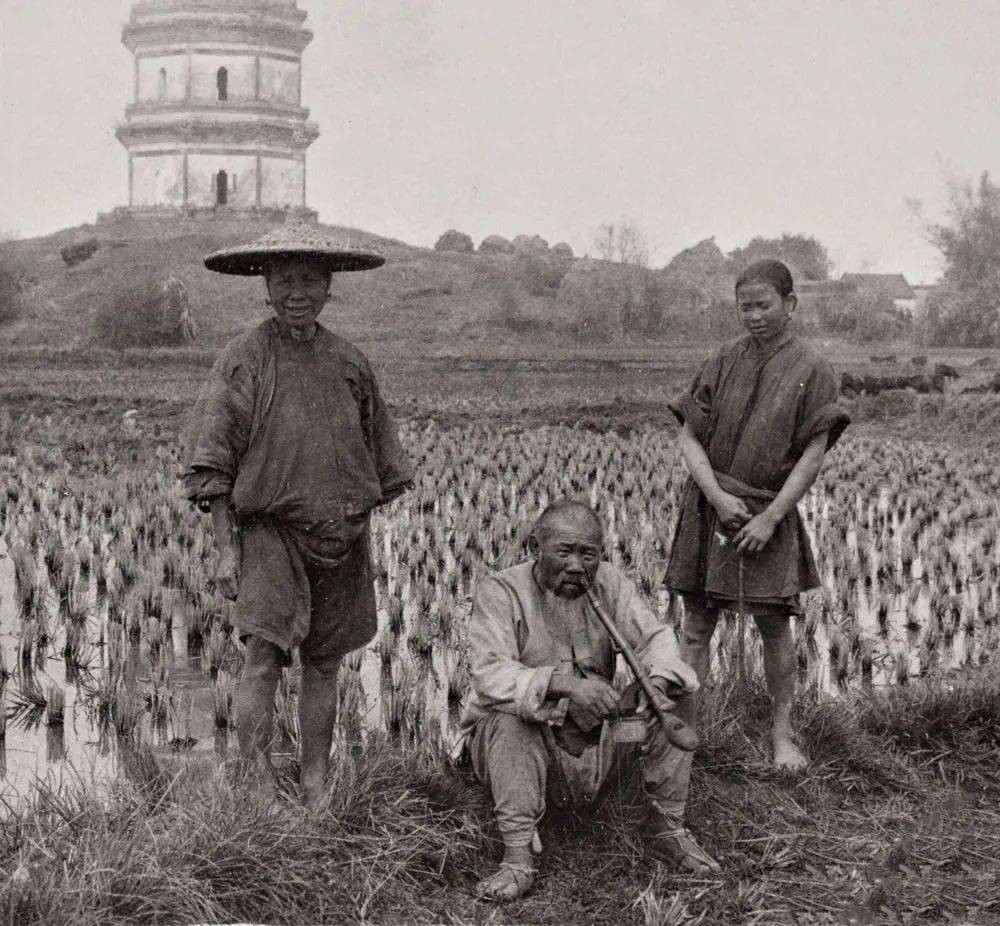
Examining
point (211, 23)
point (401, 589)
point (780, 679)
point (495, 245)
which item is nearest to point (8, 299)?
point (211, 23)

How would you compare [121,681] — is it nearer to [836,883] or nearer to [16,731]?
[16,731]

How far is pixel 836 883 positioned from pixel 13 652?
3.40 metres

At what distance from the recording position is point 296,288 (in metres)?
3.35

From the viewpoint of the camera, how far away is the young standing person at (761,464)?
386 centimetres

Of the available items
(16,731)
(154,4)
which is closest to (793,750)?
(16,731)

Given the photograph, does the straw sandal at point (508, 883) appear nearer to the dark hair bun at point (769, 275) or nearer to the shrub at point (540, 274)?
the dark hair bun at point (769, 275)

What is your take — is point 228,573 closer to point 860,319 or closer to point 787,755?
point 787,755

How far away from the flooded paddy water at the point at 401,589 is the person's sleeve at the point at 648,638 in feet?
Answer: 2.09

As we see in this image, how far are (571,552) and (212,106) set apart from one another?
34345mm

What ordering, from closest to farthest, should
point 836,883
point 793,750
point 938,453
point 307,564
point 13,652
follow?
point 836,883, point 307,564, point 793,750, point 13,652, point 938,453

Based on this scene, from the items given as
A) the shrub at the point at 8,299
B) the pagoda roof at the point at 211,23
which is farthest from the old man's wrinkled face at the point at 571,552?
the pagoda roof at the point at 211,23

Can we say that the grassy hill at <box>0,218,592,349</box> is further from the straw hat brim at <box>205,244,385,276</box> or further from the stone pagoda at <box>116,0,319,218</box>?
the straw hat brim at <box>205,244,385,276</box>

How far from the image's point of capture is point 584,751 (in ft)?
10.9

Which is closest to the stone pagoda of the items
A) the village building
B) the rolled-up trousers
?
the village building
